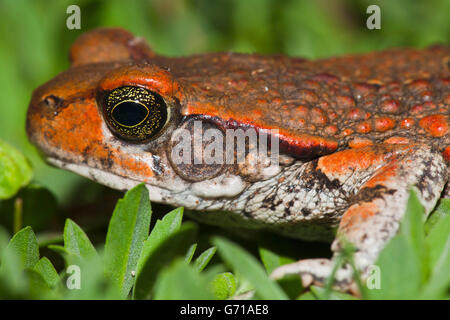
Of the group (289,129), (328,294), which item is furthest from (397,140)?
(328,294)

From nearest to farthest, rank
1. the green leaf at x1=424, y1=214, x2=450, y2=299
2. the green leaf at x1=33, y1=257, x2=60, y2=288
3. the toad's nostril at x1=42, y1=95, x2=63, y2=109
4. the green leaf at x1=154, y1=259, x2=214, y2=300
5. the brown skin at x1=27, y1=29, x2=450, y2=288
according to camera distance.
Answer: the green leaf at x1=154, y1=259, x2=214, y2=300
the green leaf at x1=424, y1=214, x2=450, y2=299
the green leaf at x1=33, y1=257, x2=60, y2=288
the brown skin at x1=27, y1=29, x2=450, y2=288
the toad's nostril at x1=42, y1=95, x2=63, y2=109

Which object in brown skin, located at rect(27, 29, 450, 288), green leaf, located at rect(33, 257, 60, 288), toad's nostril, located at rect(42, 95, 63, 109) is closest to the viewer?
green leaf, located at rect(33, 257, 60, 288)

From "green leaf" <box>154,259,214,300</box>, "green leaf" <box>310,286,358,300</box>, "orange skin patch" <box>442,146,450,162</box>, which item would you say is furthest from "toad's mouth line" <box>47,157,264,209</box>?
"orange skin patch" <box>442,146,450,162</box>

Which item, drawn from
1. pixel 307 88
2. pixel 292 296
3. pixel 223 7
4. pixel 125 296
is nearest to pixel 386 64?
pixel 307 88

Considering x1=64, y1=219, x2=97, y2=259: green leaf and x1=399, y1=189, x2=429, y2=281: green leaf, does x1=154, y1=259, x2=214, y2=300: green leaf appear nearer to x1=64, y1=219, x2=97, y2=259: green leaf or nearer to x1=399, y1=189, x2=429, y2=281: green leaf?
x1=64, y1=219, x2=97, y2=259: green leaf

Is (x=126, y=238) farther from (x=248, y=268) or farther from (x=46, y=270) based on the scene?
(x=248, y=268)

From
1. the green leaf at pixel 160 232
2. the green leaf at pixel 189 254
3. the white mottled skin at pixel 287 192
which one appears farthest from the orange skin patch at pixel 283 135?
the green leaf at pixel 189 254
